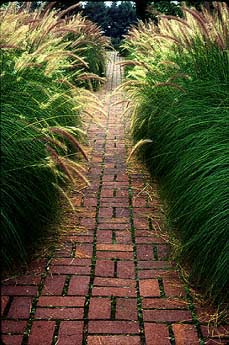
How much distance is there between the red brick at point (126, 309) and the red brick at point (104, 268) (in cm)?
27

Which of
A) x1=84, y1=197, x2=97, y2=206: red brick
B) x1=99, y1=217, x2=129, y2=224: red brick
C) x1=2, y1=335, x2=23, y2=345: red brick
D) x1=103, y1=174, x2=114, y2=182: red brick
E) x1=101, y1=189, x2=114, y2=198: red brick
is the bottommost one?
x1=2, y1=335, x2=23, y2=345: red brick

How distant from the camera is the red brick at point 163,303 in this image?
2.67 meters

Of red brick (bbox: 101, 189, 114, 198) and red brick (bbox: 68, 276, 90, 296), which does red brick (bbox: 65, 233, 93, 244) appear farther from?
red brick (bbox: 101, 189, 114, 198)

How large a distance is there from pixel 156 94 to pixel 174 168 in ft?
4.29

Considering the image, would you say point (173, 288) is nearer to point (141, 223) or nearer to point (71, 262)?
point (71, 262)

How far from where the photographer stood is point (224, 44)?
4.29 metres

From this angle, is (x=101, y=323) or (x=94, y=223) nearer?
(x=101, y=323)

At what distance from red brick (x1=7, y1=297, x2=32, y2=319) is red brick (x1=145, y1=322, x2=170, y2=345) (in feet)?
1.94

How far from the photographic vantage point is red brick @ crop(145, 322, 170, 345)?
2.40m

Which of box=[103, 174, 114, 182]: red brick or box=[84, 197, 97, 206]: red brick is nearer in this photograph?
A: box=[84, 197, 97, 206]: red brick

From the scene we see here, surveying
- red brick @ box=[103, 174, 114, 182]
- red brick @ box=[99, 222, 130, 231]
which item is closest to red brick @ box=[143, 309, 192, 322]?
red brick @ box=[99, 222, 130, 231]

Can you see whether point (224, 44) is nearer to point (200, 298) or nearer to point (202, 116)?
point (202, 116)

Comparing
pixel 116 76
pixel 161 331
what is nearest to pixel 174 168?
pixel 161 331

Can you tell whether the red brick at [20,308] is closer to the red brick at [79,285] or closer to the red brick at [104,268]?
the red brick at [79,285]
